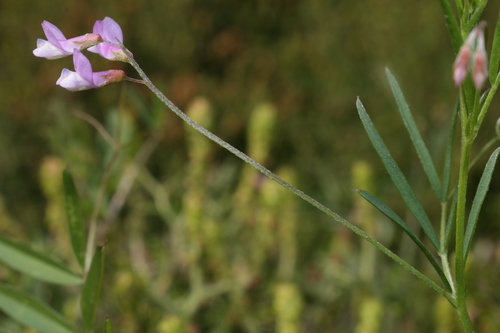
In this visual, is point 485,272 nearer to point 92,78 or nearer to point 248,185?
point 248,185

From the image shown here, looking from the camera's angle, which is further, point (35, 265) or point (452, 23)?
point (35, 265)

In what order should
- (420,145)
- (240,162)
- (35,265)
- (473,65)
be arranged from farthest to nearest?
(240,162) → (35,265) → (420,145) → (473,65)

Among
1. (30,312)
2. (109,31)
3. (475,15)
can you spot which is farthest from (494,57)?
(30,312)

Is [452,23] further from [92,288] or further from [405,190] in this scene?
[92,288]

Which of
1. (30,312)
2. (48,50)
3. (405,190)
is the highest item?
(48,50)

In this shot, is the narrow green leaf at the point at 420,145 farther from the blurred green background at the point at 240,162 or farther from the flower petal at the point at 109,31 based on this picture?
the blurred green background at the point at 240,162

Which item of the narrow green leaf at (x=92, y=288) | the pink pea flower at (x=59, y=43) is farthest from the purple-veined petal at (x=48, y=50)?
the narrow green leaf at (x=92, y=288)
